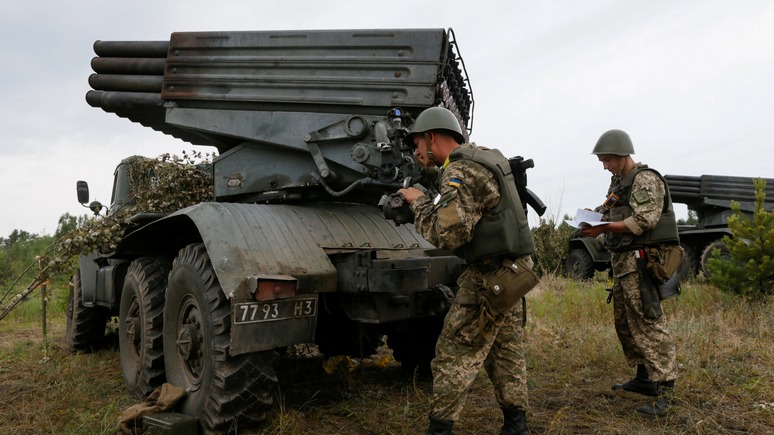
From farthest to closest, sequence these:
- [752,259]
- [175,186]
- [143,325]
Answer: [752,259]
[175,186]
[143,325]

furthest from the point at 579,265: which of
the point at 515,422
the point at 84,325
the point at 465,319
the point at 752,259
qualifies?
the point at 465,319

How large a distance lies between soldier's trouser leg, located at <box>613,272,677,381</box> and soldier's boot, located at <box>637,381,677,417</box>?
65mm

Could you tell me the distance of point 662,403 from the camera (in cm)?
396

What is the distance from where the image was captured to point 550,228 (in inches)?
613

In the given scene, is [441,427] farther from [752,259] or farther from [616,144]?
[752,259]

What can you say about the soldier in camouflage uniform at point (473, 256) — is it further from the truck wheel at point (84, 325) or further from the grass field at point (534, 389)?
the truck wheel at point (84, 325)

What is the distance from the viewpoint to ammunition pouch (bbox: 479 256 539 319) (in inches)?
126

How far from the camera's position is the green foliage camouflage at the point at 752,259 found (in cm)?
755

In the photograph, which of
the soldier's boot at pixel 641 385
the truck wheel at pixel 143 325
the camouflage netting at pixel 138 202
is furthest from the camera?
the camouflage netting at pixel 138 202

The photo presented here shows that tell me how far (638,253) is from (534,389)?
1356 millimetres

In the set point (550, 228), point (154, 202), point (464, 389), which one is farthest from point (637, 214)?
point (550, 228)

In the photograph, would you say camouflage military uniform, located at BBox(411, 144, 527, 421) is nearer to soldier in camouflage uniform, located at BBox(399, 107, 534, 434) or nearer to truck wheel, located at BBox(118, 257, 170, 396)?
soldier in camouflage uniform, located at BBox(399, 107, 534, 434)

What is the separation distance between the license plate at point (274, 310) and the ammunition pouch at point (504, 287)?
1078 millimetres

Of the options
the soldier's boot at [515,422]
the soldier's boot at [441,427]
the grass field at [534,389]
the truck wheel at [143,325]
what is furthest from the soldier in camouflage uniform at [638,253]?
the truck wheel at [143,325]
